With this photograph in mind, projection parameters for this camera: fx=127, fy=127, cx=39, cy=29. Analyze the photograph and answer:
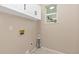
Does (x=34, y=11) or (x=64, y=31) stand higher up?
(x=34, y=11)

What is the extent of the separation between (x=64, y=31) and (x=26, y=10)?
1.86 feet

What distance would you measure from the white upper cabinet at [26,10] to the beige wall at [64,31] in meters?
0.12

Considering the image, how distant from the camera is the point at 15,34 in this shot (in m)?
1.47

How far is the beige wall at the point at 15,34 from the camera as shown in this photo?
133 centimetres

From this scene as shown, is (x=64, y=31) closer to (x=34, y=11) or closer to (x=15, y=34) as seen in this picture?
(x=34, y=11)

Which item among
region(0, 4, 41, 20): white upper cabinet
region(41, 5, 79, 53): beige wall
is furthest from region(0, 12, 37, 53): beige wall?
region(41, 5, 79, 53): beige wall

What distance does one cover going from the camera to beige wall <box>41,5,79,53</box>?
5.20 ft

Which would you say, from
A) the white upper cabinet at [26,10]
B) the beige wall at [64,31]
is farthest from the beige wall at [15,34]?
the beige wall at [64,31]

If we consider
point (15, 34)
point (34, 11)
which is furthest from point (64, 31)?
point (15, 34)

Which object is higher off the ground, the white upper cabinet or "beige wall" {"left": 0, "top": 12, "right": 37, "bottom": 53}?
the white upper cabinet

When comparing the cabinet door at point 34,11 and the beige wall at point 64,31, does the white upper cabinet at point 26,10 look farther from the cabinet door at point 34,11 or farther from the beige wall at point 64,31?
the beige wall at point 64,31

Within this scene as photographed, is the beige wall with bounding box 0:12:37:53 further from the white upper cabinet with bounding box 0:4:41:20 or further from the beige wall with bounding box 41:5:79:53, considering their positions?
the beige wall with bounding box 41:5:79:53

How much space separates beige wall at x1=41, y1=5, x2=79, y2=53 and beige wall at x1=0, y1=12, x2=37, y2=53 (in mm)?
151
